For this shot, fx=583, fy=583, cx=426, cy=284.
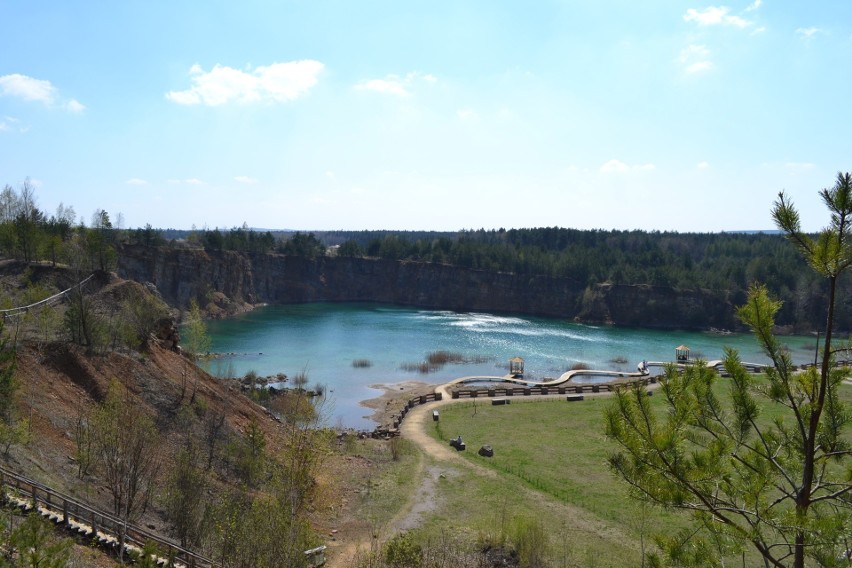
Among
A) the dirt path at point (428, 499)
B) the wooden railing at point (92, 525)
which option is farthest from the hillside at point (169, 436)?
the dirt path at point (428, 499)

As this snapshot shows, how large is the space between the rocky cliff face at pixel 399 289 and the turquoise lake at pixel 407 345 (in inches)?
298

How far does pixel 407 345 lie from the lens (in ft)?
260

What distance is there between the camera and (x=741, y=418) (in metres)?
8.52

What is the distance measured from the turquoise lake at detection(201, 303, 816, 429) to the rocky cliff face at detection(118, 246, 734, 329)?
298 inches

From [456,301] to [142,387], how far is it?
330 ft

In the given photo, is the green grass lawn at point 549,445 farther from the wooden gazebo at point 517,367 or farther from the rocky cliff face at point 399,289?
the rocky cliff face at point 399,289

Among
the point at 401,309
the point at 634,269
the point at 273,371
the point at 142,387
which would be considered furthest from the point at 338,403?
the point at 634,269

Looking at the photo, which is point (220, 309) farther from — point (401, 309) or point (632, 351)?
point (632, 351)

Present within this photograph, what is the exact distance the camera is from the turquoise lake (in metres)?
60.8

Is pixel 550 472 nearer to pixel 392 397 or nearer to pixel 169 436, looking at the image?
pixel 169 436

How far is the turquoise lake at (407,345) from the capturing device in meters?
60.8

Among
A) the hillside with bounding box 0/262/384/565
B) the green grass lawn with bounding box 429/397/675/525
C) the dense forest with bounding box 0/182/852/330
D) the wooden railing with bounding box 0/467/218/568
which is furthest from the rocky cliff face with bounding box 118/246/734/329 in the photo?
the wooden railing with bounding box 0/467/218/568

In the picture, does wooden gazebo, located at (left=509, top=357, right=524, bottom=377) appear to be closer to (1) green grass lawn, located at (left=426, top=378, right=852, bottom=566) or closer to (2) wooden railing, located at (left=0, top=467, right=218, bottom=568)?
(1) green grass lawn, located at (left=426, top=378, right=852, bottom=566)

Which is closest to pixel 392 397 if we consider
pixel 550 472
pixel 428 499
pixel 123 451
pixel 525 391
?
pixel 525 391
